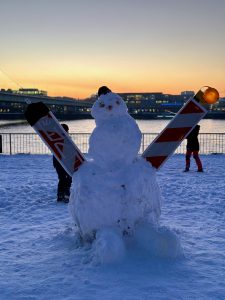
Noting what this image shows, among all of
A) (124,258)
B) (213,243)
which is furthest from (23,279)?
(213,243)

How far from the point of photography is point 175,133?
493 cm

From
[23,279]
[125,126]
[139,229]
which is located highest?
[125,126]

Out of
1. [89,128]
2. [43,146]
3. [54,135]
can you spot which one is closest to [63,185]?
[54,135]

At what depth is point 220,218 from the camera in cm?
610

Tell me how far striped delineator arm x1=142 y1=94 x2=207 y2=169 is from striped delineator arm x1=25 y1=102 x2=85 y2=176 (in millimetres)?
957

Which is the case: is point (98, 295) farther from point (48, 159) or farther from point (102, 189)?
point (48, 159)

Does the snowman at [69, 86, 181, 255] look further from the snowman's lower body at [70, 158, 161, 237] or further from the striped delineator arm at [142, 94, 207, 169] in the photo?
the striped delineator arm at [142, 94, 207, 169]

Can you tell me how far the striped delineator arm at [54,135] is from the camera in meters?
4.78

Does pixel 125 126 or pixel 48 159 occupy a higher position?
pixel 125 126

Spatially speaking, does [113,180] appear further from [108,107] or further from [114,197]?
[108,107]

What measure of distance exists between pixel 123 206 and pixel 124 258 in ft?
2.00

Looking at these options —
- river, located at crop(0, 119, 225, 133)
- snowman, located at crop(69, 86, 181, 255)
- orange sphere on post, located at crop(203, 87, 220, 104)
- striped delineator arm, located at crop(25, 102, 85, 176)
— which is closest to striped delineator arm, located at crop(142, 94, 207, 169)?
orange sphere on post, located at crop(203, 87, 220, 104)

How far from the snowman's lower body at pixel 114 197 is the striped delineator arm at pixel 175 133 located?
376 mm

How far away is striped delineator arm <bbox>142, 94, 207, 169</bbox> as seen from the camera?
4871 mm
